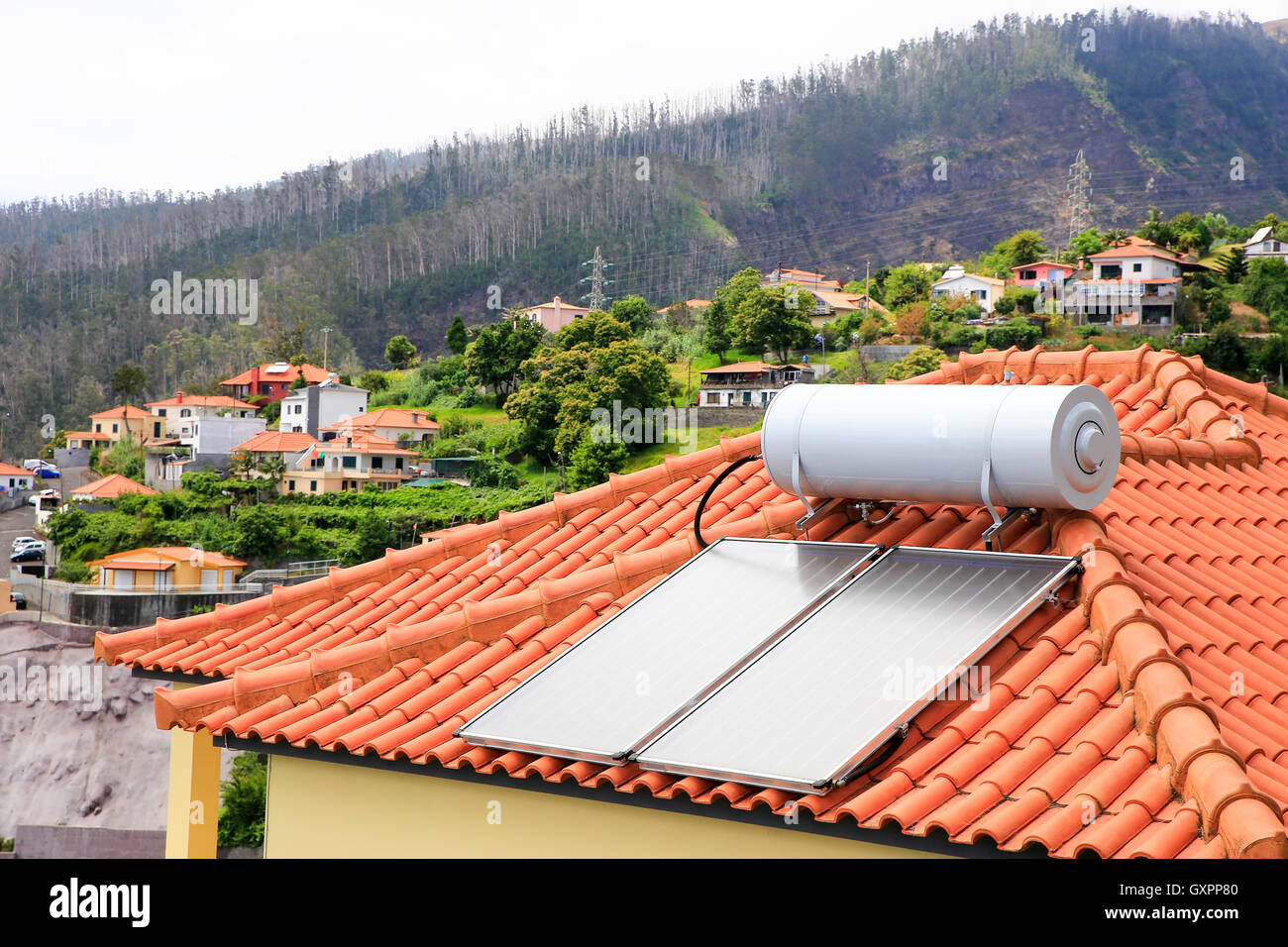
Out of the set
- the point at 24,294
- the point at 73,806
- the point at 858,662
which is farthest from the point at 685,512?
the point at 24,294

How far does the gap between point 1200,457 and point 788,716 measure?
16.4 ft

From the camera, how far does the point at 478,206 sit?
16138cm

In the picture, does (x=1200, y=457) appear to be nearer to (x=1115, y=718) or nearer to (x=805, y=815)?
(x=1115, y=718)

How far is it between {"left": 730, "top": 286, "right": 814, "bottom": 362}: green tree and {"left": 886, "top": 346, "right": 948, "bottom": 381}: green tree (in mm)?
9162

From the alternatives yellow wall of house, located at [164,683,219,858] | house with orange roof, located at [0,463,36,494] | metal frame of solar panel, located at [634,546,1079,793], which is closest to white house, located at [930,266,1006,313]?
house with orange roof, located at [0,463,36,494]

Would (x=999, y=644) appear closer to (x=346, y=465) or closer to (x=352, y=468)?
(x=352, y=468)

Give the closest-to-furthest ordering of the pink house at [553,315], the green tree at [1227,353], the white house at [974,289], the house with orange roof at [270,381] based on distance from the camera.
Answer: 1. the green tree at [1227,353]
2. the white house at [974,289]
3. the house with orange roof at [270,381]
4. the pink house at [553,315]

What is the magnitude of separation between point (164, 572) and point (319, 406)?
101ft

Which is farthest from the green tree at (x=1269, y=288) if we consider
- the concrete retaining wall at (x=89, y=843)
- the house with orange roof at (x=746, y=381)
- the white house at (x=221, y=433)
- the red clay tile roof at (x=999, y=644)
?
the red clay tile roof at (x=999, y=644)

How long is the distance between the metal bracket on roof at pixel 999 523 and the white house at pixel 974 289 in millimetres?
84655

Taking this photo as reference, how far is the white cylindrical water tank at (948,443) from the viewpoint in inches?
223

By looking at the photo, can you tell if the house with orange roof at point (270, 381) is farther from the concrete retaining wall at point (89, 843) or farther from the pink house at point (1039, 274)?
the concrete retaining wall at point (89, 843)

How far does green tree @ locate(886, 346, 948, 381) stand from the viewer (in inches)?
2685

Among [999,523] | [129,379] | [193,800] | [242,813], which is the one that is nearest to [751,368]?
[242,813]
